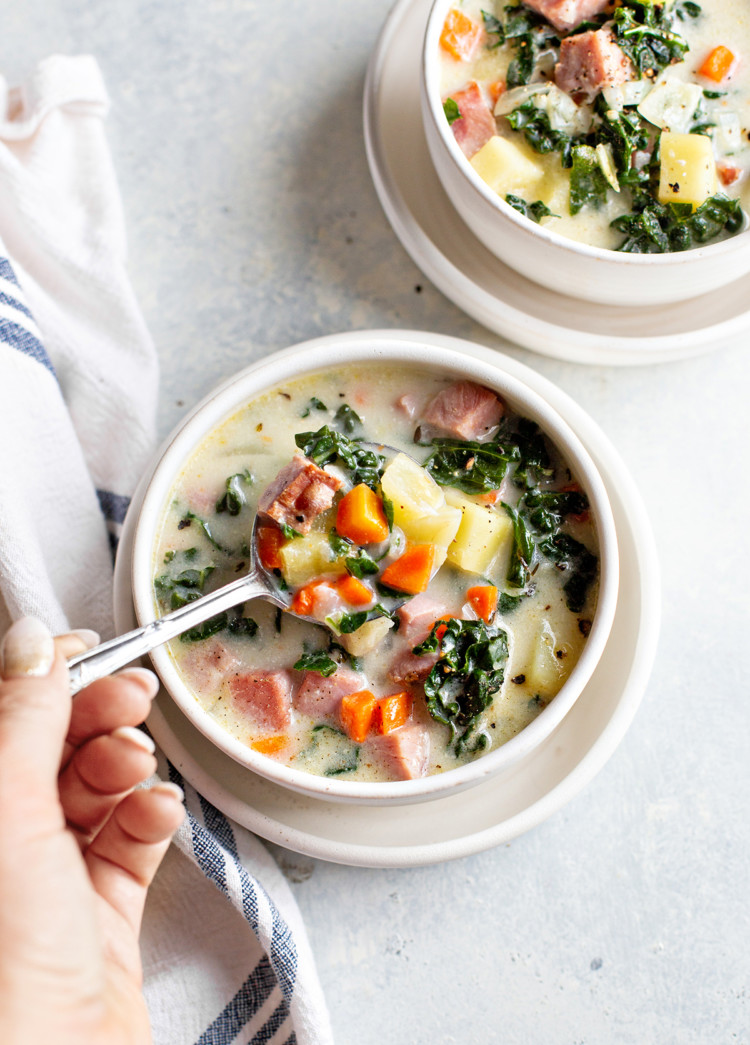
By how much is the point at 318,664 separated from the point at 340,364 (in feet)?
2.42

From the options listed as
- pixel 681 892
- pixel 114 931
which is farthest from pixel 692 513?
pixel 114 931

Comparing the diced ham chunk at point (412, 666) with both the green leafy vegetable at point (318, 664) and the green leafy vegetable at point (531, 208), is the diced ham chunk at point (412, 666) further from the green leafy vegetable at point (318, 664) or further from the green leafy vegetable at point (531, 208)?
the green leafy vegetable at point (531, 208)

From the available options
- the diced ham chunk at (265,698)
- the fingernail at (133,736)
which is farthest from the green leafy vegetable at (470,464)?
the fingernail at (133,736)

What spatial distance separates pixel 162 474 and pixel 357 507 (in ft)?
1.52

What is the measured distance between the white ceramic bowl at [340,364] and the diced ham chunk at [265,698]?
0.35 ft

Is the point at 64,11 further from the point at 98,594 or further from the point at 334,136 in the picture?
the point at 98,594

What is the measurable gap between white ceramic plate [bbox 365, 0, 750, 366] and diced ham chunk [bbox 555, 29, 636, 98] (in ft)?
1.38

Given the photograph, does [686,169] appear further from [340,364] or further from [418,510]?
[418,510]

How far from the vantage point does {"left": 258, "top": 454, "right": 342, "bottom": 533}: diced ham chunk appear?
6.77 feet

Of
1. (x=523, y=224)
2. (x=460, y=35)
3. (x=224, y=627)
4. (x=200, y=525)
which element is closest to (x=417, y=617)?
(x=224, y=627)

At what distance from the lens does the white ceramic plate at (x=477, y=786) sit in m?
2.20

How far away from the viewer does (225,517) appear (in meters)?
2.25

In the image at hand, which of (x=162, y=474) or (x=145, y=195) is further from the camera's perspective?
(x=145, y=195)

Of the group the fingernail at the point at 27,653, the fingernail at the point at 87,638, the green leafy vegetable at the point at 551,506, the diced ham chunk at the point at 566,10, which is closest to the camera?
the fingernail at the point at 27,653
